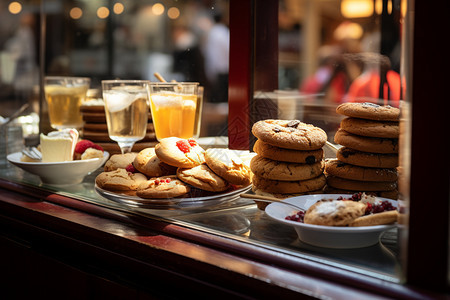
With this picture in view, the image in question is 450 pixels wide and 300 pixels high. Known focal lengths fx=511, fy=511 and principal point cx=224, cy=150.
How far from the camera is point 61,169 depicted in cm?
192

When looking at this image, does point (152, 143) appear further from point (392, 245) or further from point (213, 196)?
point (392, 245)

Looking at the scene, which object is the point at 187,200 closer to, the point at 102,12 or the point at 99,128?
the point at 99,128

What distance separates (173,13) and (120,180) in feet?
3.02

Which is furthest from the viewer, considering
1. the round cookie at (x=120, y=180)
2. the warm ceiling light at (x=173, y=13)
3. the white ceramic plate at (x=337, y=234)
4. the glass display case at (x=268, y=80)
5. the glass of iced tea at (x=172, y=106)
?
the warm ceiling light at (x=173, y=13)

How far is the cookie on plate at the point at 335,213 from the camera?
109 centimetres

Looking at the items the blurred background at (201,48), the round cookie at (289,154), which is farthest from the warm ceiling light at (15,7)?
the round cookie at (289,154)

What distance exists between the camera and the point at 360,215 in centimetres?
111

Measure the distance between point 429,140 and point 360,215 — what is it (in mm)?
278

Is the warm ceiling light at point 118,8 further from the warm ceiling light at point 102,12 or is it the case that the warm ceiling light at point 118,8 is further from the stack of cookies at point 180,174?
the stack of cookies at point 180,174

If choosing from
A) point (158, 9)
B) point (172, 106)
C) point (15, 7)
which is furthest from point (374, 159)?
point (15, 7)

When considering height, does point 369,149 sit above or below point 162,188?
above

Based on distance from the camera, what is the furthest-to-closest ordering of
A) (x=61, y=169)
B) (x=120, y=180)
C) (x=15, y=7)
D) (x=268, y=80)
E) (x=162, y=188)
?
(x=15, y=7)
(x=61, y=169)
(x=268, y=80)
(x=120, y=180)
(x=162, y=188)

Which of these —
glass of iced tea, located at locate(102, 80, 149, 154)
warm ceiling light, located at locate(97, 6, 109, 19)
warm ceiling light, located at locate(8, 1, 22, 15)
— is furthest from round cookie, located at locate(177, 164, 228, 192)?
warm ceiling light, located at locate(8, 1, 22, 15)

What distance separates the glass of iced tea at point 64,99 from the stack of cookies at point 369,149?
1511 mm
